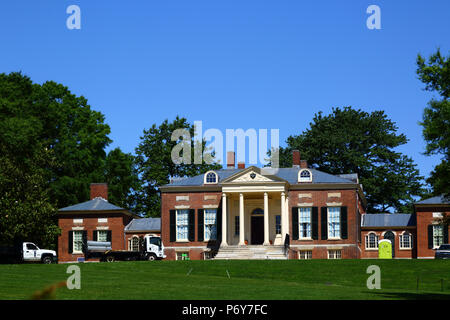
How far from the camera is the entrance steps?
166 feet

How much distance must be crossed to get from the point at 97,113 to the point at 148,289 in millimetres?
44827

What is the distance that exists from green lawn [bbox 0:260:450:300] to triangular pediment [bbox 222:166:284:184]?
12700 mm

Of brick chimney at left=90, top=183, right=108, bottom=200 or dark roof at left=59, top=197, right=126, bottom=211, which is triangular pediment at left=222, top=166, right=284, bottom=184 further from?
brick chimney at left=90, top=183, right=108, bottom=200

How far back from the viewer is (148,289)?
2452cm

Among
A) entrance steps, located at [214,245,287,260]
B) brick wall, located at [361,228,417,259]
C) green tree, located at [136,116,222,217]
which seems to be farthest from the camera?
green tree, located at [136,116,222,217]

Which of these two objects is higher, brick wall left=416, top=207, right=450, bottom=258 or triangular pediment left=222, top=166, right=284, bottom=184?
triangular pediment left=222, top=166, right=284, bottom=184

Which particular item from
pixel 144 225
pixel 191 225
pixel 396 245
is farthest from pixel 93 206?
pixel 396 245

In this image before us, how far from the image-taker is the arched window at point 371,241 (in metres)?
60.0

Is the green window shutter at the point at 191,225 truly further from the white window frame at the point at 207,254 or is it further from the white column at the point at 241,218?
the white column at the point at 241,218

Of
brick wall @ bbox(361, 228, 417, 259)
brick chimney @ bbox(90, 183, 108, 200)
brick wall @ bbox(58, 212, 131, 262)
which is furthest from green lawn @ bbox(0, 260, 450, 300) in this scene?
brick chimney @ bbox(90, 183, 108, 200)

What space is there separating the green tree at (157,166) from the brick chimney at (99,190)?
12.0 metres

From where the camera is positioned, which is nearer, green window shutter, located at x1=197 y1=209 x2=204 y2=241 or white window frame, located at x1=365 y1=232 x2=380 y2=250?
green window shutter, located at x1=197 y1=209 x2=204 y2=241

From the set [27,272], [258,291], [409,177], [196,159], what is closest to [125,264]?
[27,272]

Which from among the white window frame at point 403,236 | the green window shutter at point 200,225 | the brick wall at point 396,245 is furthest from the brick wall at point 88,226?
the white window frame at point 403,236
